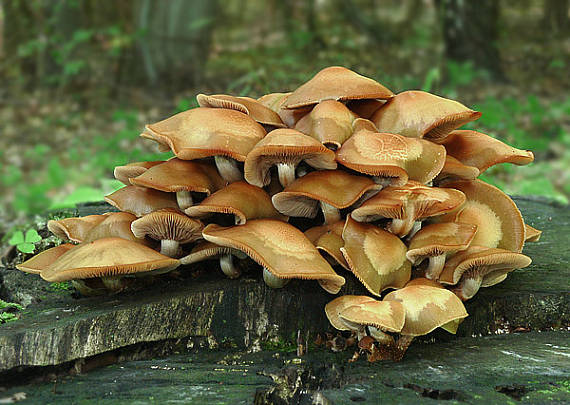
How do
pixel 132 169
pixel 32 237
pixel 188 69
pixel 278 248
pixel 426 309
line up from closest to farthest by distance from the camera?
pixel 426 309 < pixel 278 248 < pixel 132 169 < pixel 32 237 < pixel 188 69

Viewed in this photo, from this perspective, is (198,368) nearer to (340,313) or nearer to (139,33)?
(340,313)

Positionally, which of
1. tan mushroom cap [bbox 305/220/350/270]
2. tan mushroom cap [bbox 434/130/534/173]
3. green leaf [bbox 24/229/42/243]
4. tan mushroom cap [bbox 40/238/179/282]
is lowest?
green leaf [bbox 24/229/42/243]

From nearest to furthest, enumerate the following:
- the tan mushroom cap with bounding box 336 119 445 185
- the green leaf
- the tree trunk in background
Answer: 1. the tan mushroom cap with bounding box 336 119 445 185
2. the green leaf
3. the tree trunk in background

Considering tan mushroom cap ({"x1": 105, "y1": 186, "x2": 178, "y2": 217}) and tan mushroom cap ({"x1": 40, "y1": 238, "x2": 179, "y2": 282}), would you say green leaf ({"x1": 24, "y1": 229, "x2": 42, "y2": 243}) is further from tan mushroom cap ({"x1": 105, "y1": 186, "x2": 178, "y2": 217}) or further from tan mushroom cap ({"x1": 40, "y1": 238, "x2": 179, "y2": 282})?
tan mushroom cap ({"x1": 40, "y1": 238, "x2": 179, "y2": 282})

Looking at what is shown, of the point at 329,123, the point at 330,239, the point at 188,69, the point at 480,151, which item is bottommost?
the point at 330,239

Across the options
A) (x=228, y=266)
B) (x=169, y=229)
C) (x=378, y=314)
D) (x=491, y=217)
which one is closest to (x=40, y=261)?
(x=169, y=229)

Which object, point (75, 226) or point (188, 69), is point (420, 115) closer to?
point (75, 226)

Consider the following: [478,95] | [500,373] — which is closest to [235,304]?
[500,373]

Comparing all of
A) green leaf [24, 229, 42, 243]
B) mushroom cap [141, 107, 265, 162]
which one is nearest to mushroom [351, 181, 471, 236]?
mushroom cap [141, 107, 265, 162]
